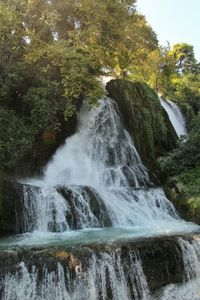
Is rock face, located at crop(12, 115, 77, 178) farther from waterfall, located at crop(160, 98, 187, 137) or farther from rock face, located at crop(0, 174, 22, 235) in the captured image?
waterfall, located at crop(160, 98, 187, 137)

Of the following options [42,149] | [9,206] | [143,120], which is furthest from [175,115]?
[9,206]

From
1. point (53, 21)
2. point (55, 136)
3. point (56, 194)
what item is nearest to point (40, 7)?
point (53, 21)

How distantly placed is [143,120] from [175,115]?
8.81 meters

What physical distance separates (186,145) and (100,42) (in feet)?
17.9

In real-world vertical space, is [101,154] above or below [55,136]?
below

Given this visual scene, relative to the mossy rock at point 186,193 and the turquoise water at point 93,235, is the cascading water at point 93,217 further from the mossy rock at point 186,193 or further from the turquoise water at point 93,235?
the mossy rock at point 186,193

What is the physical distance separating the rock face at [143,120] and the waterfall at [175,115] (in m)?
5.58

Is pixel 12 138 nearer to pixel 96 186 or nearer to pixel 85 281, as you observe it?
pixel 96 186

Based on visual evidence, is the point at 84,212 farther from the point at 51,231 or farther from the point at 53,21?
the point at 53,21

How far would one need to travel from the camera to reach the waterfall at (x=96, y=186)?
404 inches

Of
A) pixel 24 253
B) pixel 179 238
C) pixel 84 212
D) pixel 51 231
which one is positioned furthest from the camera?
pixel 84 212

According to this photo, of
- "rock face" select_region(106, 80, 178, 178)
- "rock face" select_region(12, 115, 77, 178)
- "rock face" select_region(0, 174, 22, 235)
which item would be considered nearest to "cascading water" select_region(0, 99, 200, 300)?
"rock face" select_region(0, 174, 22, 235)

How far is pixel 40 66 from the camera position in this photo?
14.2m

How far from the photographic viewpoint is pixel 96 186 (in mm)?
→ 13133
